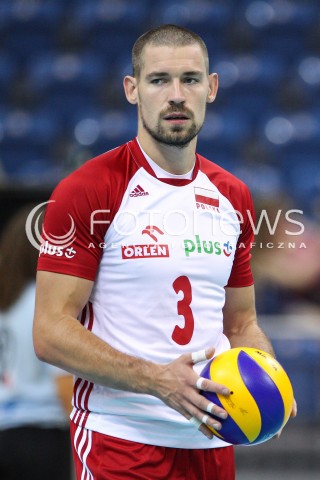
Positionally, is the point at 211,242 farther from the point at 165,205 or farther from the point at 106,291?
the point at 106,291

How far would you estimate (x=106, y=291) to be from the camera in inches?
134

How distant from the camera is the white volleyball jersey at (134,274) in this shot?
10.8 ft

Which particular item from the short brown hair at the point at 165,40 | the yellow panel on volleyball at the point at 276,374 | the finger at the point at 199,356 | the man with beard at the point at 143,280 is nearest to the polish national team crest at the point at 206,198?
the man with beard at the point at 143,280

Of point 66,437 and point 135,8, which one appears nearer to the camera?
point 66,437

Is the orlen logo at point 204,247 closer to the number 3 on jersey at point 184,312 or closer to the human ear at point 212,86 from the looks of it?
the number 3 on jersey at point 184,312

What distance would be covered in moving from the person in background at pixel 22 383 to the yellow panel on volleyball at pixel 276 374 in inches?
58.3

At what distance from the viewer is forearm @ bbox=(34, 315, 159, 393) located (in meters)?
3.10

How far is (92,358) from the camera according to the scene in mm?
3148

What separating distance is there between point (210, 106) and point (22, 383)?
696 centimetres

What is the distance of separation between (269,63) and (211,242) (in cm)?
794

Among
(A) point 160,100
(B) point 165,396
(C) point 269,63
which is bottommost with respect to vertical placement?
(B) point 165,396

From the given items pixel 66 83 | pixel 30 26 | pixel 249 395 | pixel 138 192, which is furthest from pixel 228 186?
pixel 30 26

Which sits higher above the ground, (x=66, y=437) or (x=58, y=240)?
(x=58, y=240)

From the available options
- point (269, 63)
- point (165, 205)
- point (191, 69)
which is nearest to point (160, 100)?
point (191, 69)
